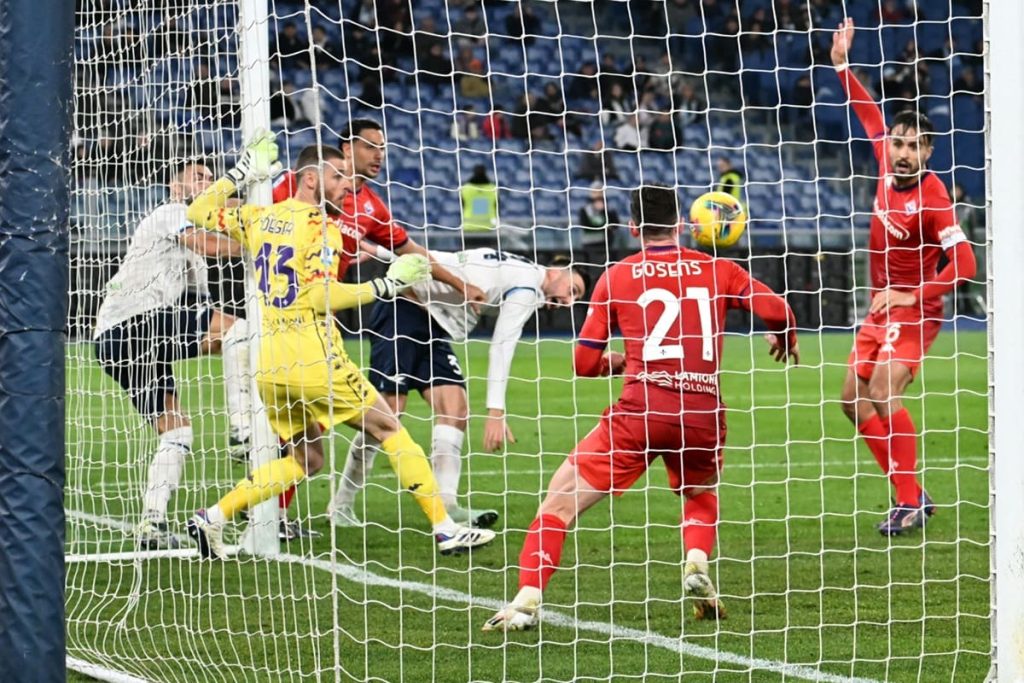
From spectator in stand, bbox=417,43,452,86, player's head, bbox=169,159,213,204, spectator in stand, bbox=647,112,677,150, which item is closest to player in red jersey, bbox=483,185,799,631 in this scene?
player's head, bbox=169,159,213,204

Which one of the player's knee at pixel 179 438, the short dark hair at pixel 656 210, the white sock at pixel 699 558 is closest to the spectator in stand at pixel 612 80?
the player's knee at pixel 179 438

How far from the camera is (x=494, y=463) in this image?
1087cm

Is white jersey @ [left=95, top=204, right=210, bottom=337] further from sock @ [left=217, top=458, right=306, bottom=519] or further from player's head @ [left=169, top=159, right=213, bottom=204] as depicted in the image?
sock @ [left=217, top=458, right=306, bottom=519]

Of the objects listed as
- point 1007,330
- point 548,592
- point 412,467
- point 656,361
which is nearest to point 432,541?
point 412,467

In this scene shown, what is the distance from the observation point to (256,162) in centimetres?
669

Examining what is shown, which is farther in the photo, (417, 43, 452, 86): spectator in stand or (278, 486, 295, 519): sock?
(417, 43, 452, 86): spectator in stand

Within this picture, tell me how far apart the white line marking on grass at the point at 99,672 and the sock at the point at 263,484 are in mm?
1296

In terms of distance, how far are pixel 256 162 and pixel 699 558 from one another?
8.62 ft

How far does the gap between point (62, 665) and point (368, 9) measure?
18601mm

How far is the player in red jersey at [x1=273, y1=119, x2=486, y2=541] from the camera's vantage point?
282 inches

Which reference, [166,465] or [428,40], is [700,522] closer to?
[166,465]

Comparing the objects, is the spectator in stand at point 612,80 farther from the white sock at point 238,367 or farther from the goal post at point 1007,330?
the goal post at point 1007,330

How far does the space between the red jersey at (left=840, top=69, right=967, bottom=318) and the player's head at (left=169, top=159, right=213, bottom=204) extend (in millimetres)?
3002

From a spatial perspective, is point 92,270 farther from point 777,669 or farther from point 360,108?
point 360,108
